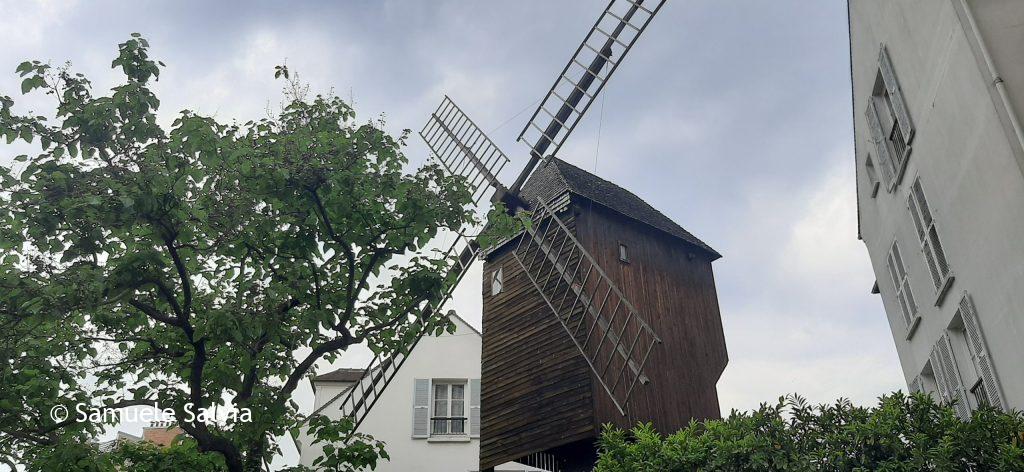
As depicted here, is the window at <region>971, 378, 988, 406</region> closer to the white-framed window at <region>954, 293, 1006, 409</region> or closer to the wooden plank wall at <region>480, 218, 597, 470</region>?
the white-framed window at <region>954, 293, 1006, 409</region>

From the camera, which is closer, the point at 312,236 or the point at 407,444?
the point at 312,236

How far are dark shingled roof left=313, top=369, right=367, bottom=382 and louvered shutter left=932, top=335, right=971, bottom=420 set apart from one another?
15212mm

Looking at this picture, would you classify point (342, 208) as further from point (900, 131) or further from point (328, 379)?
point (328, 379)

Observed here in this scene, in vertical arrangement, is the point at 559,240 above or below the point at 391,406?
above

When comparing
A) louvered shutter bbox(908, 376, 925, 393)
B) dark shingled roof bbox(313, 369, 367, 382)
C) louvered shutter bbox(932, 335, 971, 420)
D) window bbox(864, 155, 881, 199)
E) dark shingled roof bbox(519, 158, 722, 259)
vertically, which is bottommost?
louvered shutter bbox(932, 335, 971, 420)

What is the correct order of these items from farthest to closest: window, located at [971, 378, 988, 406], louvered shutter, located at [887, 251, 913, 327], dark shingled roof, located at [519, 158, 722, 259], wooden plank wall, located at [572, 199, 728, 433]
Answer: dark shingled roof, located at [519, 158, 722, 259], wooden plank wall, located at [572, 199, 728, 433], louvered shutter, located at [887, 251, 913, 327], window, located at [971, 378, 988, 406]

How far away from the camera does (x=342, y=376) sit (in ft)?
79.1

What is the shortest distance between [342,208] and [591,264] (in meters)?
7.72

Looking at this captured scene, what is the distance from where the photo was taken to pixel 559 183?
62.0 ft

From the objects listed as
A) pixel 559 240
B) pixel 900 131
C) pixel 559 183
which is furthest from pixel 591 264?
pixel 900 131

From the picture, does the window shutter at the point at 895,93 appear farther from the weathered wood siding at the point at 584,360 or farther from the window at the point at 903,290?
the weathered wood siding at the point at 584,360

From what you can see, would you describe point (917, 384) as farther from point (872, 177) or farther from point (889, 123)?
point (889, 123)

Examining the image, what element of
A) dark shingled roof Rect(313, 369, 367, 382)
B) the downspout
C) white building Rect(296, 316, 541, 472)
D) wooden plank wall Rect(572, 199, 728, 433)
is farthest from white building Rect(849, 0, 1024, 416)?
dark shingled roof Rect(313, 369, 367, 382)

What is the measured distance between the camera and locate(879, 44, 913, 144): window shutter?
11961mm
